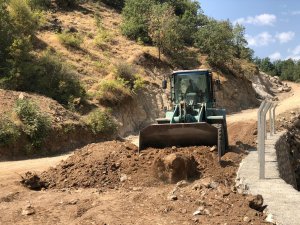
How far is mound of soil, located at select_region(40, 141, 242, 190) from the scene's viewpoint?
31.9 ft

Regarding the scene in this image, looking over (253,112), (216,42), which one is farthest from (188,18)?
(253,112)

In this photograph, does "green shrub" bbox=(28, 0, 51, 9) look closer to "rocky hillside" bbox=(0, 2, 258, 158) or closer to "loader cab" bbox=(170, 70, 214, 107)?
"rocky hillside" bbox=(0, 2, 258, 158)

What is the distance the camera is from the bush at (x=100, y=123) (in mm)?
20688

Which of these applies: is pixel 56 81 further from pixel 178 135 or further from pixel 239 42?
Result: pixel 239 42

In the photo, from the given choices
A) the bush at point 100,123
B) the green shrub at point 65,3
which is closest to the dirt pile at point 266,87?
the green shrub at point 65,3

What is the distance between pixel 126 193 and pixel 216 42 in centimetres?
3263

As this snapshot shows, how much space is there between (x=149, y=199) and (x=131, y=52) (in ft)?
88.2

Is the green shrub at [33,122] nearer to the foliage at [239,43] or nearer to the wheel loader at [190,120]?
the wheel loader at [190,120]

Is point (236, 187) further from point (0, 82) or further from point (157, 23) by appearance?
point (157, 23)

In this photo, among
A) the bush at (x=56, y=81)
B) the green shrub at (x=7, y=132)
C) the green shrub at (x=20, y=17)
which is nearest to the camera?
the green shrub at (x=7, y=132)

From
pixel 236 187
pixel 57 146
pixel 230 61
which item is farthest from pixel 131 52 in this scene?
pixel 236 187

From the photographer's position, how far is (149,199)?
789 cm

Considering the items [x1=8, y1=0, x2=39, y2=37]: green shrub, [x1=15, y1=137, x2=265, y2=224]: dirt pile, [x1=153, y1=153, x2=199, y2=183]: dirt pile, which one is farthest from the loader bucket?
[x1=8, y1=0, x2=39, y2=37]: green shrub

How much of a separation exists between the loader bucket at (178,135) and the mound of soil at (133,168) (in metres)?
0.40
